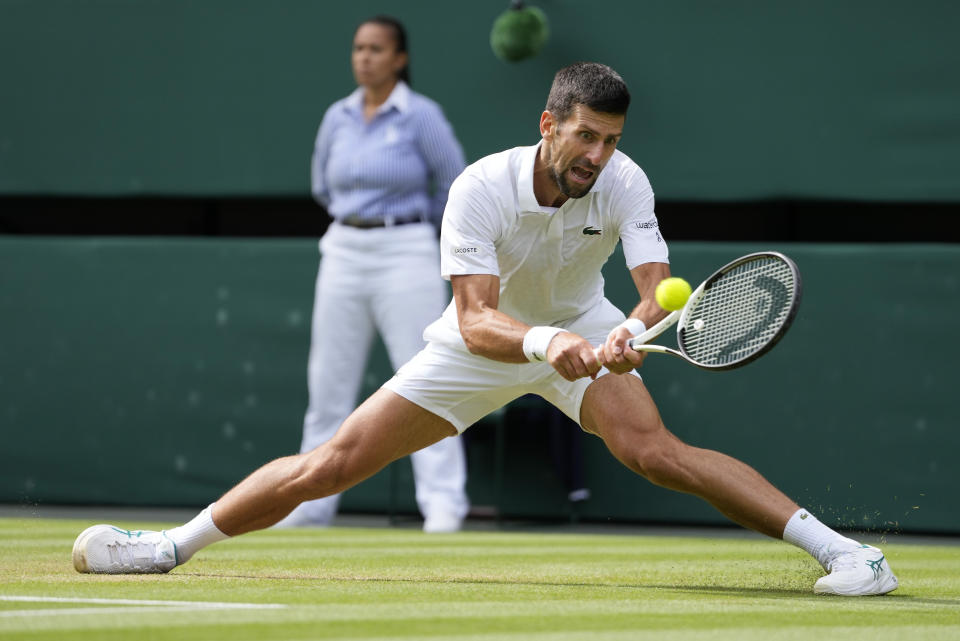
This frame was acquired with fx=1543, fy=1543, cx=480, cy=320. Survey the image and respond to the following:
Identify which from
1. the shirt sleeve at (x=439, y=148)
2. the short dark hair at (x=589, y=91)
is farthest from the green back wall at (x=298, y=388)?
the short dark hair at (x=589, y=91)

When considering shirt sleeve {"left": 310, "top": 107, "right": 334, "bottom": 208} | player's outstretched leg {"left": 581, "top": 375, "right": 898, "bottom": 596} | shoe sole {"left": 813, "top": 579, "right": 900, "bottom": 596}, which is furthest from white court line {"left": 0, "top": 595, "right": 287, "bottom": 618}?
shirt sleeve {"left": 310, "top": 107, "right": 334, "bottom": 208}

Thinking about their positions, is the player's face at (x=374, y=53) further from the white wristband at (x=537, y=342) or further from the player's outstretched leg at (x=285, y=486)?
the white wristband at (x=537, y=342)

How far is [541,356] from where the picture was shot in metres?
4.24

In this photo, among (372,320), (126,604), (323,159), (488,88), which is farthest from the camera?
(488,88)

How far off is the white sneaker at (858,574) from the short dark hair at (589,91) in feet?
4.66

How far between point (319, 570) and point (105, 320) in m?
3.89

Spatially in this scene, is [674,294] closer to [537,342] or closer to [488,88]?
[537,342]

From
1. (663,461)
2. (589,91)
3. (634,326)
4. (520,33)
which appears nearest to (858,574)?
(663,461)

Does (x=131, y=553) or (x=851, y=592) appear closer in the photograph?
(x=851, y=592)

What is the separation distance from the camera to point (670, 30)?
8156 mm

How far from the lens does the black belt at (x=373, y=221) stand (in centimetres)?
738

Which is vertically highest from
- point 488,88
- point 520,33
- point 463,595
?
point 520,33

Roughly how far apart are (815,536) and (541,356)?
972mm

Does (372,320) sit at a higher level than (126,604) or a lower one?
higher
